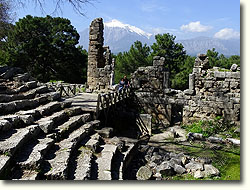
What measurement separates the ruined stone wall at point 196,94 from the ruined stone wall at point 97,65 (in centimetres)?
277

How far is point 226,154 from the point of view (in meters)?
9.39

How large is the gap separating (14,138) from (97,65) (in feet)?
43.7

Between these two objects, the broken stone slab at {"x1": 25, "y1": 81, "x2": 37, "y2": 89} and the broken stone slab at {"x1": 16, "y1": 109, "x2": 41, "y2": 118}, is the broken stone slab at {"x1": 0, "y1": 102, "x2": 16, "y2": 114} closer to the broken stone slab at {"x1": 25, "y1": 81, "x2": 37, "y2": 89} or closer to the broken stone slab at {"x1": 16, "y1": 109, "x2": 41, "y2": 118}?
the broken stone slab at {"x1": 16, "y1": 109, "x2": 41, "y2": 118}

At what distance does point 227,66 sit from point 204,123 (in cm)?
2250

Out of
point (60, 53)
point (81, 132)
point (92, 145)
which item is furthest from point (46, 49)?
point (92, 145)

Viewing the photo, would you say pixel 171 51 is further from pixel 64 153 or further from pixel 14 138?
pixel 14 138

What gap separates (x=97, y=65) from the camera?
18203 mm

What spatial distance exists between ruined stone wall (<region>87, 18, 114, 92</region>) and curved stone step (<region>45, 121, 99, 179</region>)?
9345mm

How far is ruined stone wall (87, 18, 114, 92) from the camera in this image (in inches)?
685

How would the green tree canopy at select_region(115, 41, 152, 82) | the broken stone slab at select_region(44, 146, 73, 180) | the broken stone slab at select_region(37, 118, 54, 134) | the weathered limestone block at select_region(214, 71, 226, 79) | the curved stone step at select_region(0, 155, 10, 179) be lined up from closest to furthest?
the curved stone step at select_region(0, 155, 10, 179) → the broken stone slab at select_region(44, 146, 73, 180) → the broken stone slab at select_region(37, 118, 54, 134) → the weathered limestone block at select_region(214, 71, 226, 79) → the green tree canopy at select_region(115, 41, 152, 82)

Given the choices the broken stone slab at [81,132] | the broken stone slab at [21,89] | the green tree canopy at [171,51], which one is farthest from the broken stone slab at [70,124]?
the green tree canopy at [171,51]

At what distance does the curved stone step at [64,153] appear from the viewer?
467 cm

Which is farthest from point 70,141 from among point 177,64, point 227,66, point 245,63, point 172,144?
point 227,66

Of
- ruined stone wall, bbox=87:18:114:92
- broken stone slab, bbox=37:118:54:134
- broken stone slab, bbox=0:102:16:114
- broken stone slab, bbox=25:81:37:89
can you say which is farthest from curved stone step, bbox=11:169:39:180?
ruined stone wall, bbox=87:18:114:92
